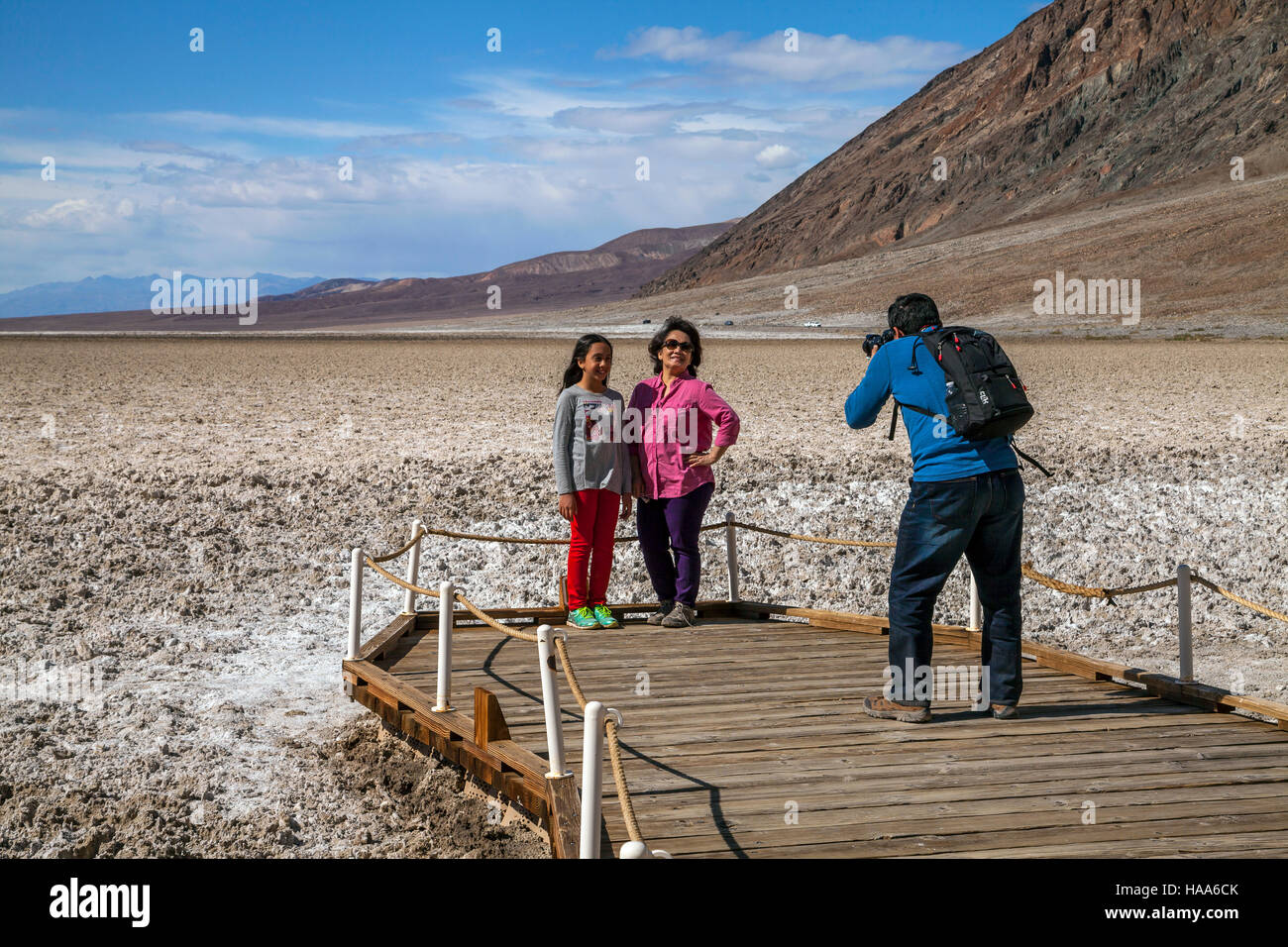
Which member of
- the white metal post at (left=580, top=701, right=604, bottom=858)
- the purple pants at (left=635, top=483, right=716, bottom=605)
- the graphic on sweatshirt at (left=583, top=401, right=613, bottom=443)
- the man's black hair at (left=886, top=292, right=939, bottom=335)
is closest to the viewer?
the white metal post at (left=580, top=701, right=604, bottom=858)

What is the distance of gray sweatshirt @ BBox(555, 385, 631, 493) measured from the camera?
621 cm

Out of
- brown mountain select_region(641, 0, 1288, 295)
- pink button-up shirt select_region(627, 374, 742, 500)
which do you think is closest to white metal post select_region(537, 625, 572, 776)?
pink button-up shirt select_region(627, 374, 742, 500)

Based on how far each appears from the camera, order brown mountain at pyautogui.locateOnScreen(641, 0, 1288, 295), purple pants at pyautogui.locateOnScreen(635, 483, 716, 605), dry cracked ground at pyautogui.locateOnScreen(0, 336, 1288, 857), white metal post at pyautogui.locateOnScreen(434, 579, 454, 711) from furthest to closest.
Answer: brown mountain at pyautogui.locateOnScreen(641, 0, 1288, 295)
purple pants at pyautogui.locateOnScreen(635, 483, 716, 605)
dry cracked ground at pyautogui.locateOnScreen(0, 336, 1288, 857)
white metal post at pyautogui.locateOnScreen(434, 579, 454, 711)

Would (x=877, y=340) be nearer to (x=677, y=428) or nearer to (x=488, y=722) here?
(x=677, y=428)

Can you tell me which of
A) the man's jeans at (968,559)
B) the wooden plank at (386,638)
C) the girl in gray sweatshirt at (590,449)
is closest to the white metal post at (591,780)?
the man's jeans at (968,559)

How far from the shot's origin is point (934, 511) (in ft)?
15.1

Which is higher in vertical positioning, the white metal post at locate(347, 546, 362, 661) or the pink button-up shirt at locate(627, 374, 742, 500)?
the pink button-up shirt at locate(627, 374, 742, 500)

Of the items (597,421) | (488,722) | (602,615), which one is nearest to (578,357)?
(597,421)

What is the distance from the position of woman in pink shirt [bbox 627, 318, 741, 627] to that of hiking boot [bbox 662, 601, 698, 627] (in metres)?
0.48

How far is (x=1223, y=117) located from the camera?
95.6 m

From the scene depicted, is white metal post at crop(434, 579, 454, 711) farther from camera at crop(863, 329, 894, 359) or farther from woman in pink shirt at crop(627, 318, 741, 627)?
camera at crop(863, 329, 894, 359)

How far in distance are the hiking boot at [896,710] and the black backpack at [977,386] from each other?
1.18 m

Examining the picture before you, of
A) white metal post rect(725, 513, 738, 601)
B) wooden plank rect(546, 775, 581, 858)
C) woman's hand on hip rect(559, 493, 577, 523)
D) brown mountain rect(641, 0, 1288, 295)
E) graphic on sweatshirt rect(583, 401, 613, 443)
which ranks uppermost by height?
brown mountain rect(641, 0, 1288, 295)
